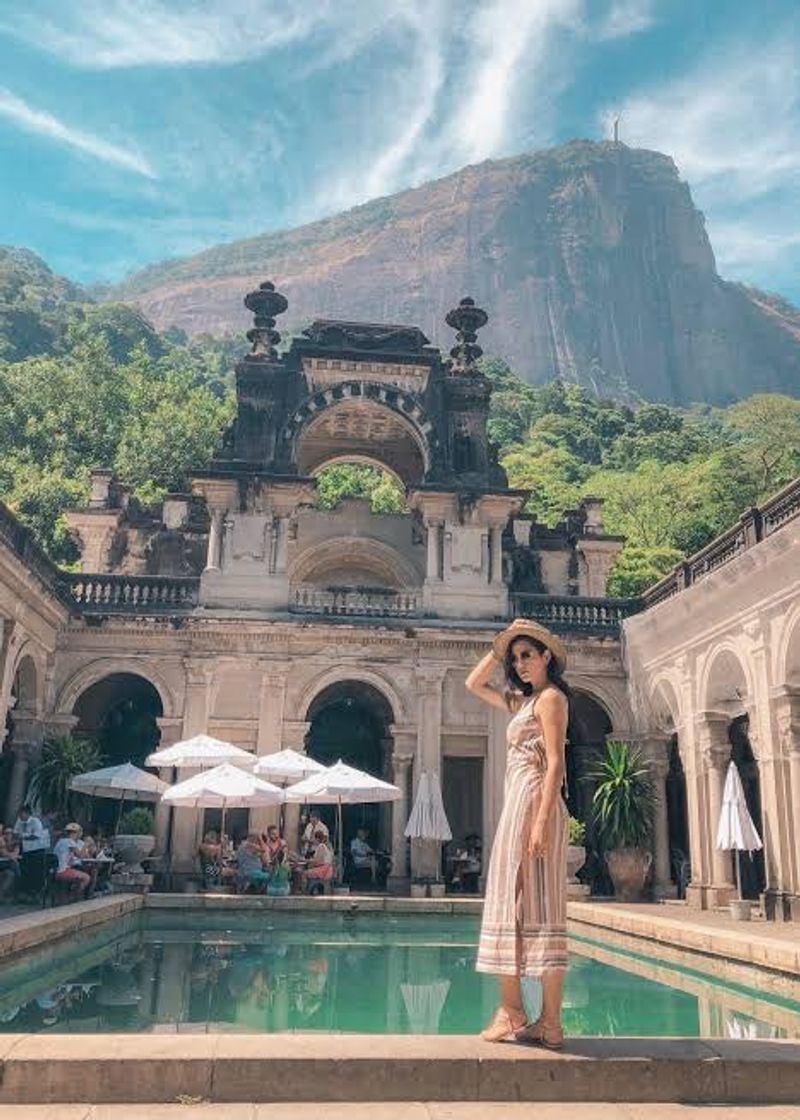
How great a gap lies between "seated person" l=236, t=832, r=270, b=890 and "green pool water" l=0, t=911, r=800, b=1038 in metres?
4.35

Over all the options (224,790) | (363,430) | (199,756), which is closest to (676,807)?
(363,430)

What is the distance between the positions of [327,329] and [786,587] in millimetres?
13791

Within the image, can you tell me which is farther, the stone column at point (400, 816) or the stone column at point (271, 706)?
the stone column at point (271, 706)

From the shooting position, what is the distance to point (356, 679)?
865 inches

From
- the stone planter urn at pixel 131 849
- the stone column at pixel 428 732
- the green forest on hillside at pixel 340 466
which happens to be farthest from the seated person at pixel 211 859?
the green forest on hillside at pixel 340 466

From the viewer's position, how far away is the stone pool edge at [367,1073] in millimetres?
4555

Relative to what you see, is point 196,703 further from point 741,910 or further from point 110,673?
point 741,910

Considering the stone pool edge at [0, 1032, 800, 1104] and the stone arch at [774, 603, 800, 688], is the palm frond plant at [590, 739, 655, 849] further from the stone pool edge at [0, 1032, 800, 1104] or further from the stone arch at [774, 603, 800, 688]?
the stone pool edge at [0, 1032, 800, 1104]

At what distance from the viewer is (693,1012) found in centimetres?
791

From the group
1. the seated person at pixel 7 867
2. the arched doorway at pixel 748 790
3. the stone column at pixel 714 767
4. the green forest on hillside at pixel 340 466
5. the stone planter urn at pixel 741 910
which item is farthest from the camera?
the green forest on hillside at pixel 340 466

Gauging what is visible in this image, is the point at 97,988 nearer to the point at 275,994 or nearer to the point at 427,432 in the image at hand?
the point at 275,994

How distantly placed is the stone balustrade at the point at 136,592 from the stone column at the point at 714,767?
11.2m

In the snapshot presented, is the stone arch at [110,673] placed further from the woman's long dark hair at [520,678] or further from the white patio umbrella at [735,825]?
the woman's long dark hair at [520,678]

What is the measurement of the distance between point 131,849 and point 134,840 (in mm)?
182
